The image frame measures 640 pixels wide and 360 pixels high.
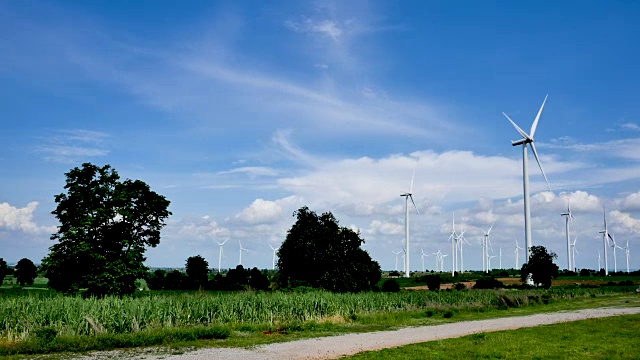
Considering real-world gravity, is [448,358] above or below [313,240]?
below

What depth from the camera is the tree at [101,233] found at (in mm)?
38250

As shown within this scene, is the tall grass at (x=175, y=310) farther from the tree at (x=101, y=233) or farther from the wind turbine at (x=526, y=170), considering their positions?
the wind turbine at (x=526, y=170)

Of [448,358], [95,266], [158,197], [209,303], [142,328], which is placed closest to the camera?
[448,358]

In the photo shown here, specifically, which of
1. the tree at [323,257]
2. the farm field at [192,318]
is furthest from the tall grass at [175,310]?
the tree at [323,257]

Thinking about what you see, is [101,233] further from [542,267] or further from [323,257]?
[542,267]

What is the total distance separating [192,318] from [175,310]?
1.05 metres

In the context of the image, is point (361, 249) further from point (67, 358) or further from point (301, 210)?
point (67, 358)

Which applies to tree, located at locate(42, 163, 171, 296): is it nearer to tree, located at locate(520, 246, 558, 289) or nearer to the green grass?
the green grass

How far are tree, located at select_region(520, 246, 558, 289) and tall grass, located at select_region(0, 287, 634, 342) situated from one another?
31185 millimetres

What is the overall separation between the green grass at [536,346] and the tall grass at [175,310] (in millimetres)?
10162

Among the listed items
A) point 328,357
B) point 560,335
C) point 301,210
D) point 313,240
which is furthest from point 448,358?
point 301,210

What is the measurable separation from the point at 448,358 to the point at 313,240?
112 ft

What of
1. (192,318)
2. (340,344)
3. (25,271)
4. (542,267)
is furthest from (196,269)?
(340,344)

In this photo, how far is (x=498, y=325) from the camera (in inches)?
1085
